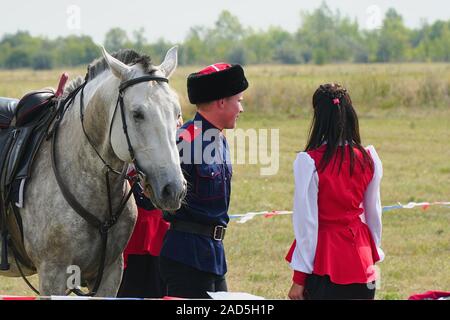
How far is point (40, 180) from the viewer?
561 cm

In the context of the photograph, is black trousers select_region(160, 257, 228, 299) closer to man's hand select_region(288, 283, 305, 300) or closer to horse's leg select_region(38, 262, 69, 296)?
man's hand select_region(288, 283, 305, 300)

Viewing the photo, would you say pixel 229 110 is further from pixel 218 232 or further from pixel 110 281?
pixel 110 281

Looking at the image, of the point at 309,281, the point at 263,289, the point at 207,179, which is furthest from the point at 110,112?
the point at 263,289

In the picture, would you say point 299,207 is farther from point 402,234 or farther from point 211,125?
point 402,234

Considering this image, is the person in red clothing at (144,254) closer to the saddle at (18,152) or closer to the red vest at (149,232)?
the red vest at (149,232)

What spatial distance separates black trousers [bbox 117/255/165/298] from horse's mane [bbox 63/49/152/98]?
123 centimetres

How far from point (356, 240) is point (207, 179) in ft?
3.01

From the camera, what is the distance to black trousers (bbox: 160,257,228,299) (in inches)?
203

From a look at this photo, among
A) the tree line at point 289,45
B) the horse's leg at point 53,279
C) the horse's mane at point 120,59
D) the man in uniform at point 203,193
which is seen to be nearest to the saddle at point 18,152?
the horse's mane at point 120,59

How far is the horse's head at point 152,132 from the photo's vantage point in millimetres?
4707

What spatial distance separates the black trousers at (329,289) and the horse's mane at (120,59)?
149 centimetres

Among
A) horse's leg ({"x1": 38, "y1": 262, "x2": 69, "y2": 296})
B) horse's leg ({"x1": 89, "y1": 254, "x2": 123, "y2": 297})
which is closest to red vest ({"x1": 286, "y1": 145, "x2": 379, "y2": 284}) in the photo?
horse's leg ({"x1": 89, "y1": 254, "x2": 123, "y2": 297})

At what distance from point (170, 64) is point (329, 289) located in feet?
5.18

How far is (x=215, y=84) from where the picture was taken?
17.3 ft
